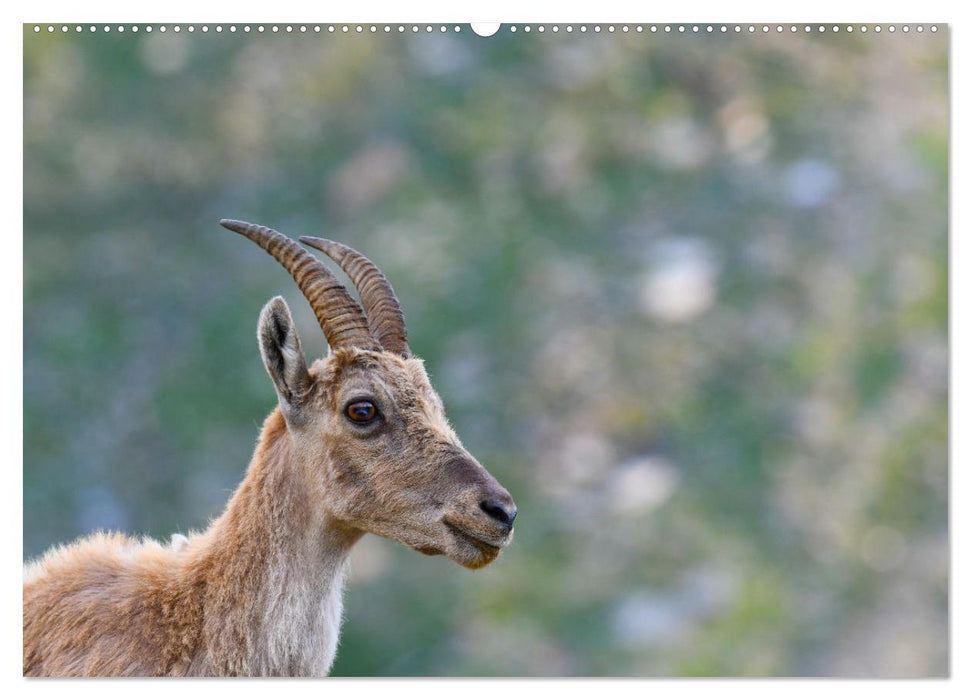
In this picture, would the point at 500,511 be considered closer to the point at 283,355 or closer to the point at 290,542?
the point at 290,542

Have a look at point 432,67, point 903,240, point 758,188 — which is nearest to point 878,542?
point 903,240

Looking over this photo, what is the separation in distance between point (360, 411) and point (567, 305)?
589cm

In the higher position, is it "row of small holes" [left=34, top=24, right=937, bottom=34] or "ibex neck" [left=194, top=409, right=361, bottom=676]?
"row of small holes" [left=34, top=24, right=937, bottom=34]

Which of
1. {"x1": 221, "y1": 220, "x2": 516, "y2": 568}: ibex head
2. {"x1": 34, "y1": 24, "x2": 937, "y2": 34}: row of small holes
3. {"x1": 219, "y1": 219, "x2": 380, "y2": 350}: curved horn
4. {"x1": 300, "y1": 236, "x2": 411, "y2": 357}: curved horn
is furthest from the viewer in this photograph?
{"x1": 34, "y1": 24, "x2": 937, "y2": 34}: row of small holes

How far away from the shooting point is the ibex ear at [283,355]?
4605mm

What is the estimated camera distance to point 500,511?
443 cm

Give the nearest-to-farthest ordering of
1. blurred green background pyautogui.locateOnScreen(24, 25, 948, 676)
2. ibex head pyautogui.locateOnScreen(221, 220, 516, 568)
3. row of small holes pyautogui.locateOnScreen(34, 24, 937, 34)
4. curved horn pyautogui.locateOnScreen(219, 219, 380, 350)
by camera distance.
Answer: ibex head pyautogui.locateOnScreen(221, 220, 516, 568)
curved horn pyautogui.locateOnScreen(219, 219, 380, 350)
row of small holes pyautogui.locateOnScreen(34, 24, 937, 34)
blurred green background pyautogui.locateOnScreen(24, 25, 948, 676)

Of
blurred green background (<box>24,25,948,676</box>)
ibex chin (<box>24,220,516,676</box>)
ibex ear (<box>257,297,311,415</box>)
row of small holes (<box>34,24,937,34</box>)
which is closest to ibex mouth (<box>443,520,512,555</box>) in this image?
ibex chin (<box>24,220,516,676</box>)

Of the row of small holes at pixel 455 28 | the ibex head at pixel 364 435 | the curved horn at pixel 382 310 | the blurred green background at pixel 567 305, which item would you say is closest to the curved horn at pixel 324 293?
the ibex head at pixel 364 435

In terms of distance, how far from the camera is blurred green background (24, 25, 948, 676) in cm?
682

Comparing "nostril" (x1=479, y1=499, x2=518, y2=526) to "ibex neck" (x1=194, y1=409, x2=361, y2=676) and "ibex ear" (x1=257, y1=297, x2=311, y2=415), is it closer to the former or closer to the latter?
"ibex neck" (x1=194, y1=409, x2=361, y2=676)

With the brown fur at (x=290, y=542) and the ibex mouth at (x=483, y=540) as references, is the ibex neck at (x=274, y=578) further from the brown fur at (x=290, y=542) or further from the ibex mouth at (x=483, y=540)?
the ibex mouth at (x=483, y=540)

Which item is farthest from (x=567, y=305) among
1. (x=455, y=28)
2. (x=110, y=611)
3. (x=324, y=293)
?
(x=110, y=611)
